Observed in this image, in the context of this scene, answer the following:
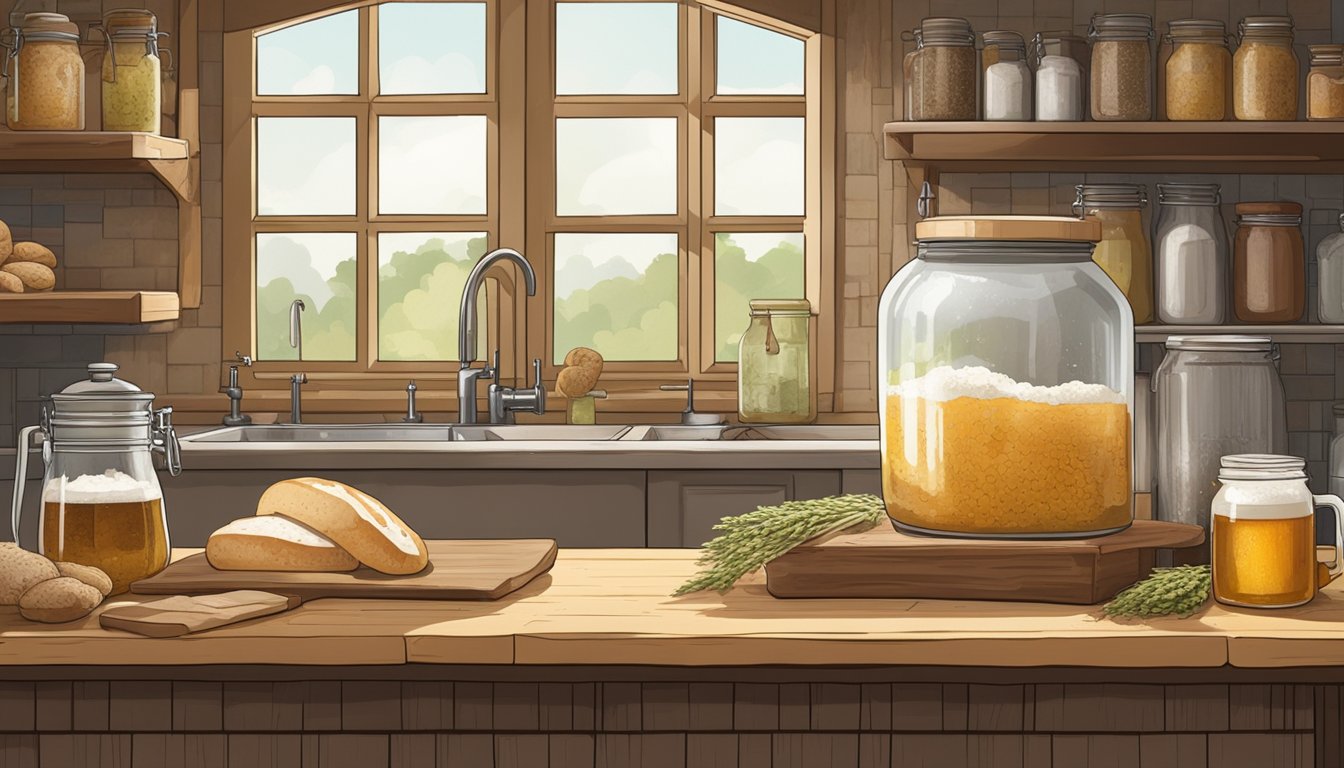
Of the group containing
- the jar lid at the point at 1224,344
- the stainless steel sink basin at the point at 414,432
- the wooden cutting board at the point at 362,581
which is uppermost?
the jar lid at the point at 1224,344

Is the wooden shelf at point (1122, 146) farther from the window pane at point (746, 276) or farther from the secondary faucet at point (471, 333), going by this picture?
the secondary faucet at point (471, 333)

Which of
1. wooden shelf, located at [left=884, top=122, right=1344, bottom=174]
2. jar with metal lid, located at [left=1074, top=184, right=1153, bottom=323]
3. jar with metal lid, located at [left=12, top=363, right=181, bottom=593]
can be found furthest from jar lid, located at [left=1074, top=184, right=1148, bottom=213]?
jar with metal lid, located at [left=12, top=363, right=181, bottom=593]

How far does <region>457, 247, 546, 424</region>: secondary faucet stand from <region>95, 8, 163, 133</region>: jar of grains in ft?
2.65

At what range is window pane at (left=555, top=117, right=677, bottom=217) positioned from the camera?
11.8ft

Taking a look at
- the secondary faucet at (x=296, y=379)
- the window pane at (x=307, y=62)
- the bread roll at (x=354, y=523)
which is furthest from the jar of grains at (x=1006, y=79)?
the bread roll at (x=354, y=523)

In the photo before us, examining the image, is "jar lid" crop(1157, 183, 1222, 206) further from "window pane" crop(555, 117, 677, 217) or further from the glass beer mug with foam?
the glass beer mug with foam

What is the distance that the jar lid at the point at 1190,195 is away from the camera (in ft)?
9.71

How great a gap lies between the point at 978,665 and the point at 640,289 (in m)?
2.52

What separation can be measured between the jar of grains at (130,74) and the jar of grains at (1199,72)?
2298 mm

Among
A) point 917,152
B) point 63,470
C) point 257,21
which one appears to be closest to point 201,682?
point 63,470

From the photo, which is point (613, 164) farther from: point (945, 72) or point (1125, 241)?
point (1125, 241)

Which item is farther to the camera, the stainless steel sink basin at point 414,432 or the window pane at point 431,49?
the window pane at point 431,49

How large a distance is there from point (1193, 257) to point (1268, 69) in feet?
1.44

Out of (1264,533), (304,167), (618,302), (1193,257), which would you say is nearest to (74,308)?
(304,167)
